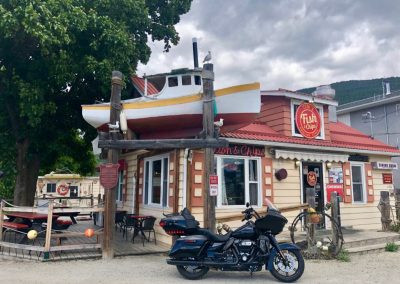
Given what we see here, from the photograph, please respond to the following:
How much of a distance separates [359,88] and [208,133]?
4475 centimetres

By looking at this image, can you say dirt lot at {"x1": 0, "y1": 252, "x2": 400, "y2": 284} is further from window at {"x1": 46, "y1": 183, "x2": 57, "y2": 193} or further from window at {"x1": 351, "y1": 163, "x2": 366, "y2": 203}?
window at {"x1": 46, "y1": 183, "x2": 57, "y2": 193}

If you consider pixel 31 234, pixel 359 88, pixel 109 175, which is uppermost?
pixel 359 88

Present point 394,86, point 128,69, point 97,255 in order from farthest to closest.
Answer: point 394,86
point 128,69
point 97,255

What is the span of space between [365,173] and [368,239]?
3.67 m

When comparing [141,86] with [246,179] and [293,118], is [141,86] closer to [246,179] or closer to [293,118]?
Answer: [246,179]

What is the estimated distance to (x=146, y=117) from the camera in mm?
8844

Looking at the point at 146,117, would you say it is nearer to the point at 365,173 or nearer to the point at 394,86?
the point at 365,173

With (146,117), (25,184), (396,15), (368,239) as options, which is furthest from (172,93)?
(396,15)

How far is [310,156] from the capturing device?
420 inches

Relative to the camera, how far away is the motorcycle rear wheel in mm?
5895

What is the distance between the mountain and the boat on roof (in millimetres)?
34394

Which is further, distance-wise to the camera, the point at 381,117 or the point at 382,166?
the point at 381,117

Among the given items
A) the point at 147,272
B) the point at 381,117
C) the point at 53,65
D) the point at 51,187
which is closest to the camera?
the point at 147,272

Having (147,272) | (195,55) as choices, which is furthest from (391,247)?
(195,55)
